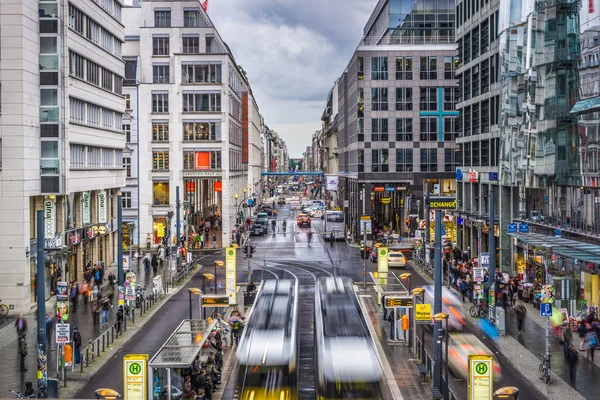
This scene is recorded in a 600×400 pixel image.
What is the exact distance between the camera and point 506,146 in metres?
53.8

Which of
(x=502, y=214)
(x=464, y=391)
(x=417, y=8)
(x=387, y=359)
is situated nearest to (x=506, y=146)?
(x=502, y=214)

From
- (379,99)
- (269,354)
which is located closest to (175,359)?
(269,354)

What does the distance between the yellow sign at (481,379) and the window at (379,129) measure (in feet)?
220

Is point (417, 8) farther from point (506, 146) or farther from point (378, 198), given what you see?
point (506, 146)

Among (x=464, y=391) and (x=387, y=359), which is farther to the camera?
(x=387, y=359)

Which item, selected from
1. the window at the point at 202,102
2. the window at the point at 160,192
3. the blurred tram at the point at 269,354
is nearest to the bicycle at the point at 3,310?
the blurred tram at the point at 269,354

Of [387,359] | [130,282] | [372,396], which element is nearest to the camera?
[372,396]

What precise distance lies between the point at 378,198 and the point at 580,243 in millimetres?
51315

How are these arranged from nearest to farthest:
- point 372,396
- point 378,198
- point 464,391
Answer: point 372,396 → point 464,391 → point 378,198

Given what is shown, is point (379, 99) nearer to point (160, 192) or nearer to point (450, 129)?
point (450, 129)

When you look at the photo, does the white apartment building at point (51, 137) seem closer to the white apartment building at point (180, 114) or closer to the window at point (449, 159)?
the white apartment building at point (180, 114)

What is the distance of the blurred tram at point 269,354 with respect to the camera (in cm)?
2050

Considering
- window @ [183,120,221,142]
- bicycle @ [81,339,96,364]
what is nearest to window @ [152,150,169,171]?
window @ [183,120,221,142]

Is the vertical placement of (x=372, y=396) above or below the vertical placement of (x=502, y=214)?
below
